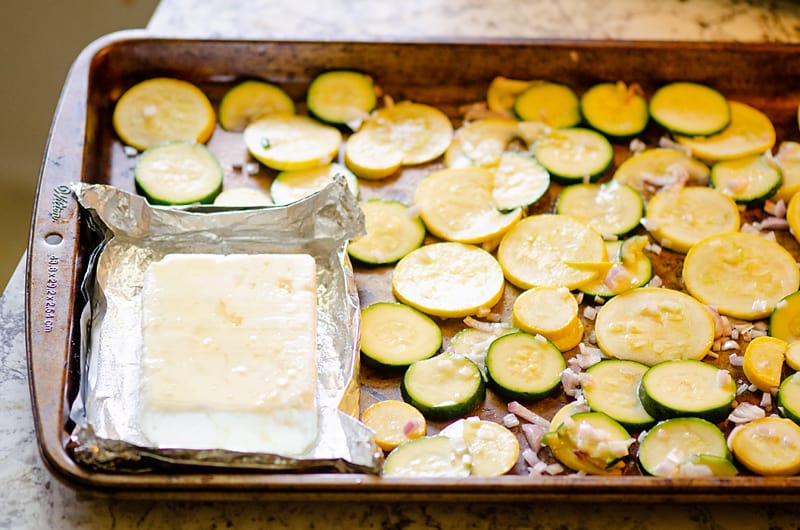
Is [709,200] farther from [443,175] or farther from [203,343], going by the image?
[203,343]

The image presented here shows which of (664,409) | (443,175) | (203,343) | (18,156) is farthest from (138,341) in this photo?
(18,156)

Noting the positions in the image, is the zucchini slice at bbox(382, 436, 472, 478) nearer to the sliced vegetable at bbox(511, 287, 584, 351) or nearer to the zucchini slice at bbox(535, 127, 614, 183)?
the sliced vegetable at bbox(511, 287, 584, 351)

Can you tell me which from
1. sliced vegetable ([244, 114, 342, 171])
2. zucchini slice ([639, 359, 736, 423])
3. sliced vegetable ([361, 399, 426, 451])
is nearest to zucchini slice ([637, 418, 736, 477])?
zucchini slice ([639, 359, 736, 423])

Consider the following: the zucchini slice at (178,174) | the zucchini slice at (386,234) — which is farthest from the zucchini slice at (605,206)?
the zucchini slice at (178,174)

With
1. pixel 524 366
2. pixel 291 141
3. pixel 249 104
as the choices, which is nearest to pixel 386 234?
pixel 291 141

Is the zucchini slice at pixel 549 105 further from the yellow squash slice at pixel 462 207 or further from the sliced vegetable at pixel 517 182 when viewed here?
the yellow squash slice at pixel 462 207

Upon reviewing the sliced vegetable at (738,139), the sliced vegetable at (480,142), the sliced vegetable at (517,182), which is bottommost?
the sliced vegetable at (517,182)

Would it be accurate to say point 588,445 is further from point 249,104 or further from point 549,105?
point 249,104
